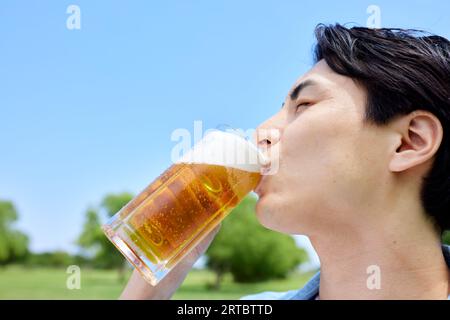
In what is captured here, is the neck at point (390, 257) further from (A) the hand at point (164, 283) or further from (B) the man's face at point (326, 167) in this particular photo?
(A) the hand at point (164, 283)


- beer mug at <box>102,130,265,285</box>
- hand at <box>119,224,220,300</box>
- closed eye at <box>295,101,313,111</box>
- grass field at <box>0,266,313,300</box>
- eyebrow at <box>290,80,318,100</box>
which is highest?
eyebrow at <box>290,80,318,100</box>

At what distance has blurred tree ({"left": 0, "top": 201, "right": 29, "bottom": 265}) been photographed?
32375 millimetres

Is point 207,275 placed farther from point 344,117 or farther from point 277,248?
point 344,117

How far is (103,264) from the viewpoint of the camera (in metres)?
32.5

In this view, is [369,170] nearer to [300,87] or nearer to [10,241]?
[300,87]

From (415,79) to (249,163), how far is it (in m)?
0.57

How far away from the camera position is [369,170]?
4.44ft

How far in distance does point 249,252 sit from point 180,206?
99.9 feet

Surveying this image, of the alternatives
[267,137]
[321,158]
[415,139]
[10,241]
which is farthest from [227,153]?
[10,241]

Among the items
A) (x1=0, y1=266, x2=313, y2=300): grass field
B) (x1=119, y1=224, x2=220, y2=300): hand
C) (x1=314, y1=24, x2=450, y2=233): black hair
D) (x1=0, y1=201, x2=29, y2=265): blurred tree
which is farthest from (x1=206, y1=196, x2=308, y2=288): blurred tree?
(x1=314, y1=24, x2=450, y2=233): black hair

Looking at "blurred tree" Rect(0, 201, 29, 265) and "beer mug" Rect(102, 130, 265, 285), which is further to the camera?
"blurred tree" Rect(0, 201, 29, 265)

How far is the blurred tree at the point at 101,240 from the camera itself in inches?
1240

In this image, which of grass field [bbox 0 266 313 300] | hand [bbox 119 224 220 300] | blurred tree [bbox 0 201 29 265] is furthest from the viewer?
blurred tree [bbox 0 201 29 265]

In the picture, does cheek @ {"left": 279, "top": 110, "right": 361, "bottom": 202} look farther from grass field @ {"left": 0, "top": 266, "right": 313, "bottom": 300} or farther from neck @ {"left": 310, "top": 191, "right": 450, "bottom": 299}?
grass field @ {"left": 0, "top": 266, "right": 313, "bottom": 300}
